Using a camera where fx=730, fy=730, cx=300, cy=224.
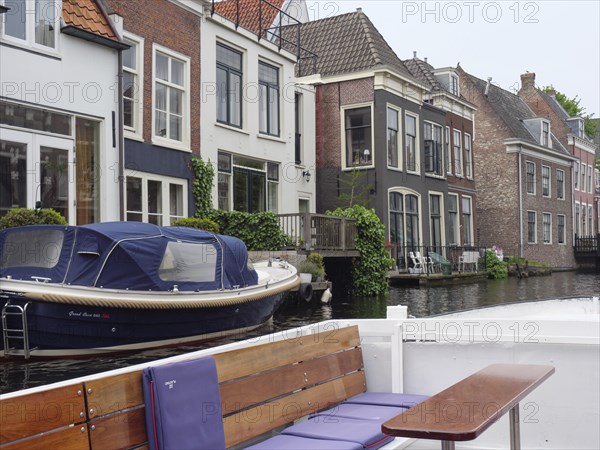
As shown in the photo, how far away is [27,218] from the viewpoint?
471 inches

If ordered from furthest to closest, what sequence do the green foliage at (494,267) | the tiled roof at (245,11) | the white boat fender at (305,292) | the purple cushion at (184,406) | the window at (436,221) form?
the green foliage at (494,267)
the window at (436,221)
the tiled roof at (245,11)
the white boat fender at (305,292)
the purple cushion at (184,406)

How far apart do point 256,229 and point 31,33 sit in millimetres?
7725

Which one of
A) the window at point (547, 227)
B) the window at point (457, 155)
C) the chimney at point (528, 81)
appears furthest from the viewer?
the chimney at point (528, 81)

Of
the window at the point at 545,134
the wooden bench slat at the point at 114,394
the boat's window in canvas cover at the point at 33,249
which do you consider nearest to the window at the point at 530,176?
the window at the point at 545,134

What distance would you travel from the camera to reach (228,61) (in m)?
20.0

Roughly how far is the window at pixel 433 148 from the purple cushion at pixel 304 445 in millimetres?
26578

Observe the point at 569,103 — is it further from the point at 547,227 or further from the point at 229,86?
the point at 229,86

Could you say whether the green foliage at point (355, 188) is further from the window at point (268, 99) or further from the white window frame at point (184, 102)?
the white window frame at point (184, 102)

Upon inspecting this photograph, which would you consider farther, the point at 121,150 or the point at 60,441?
the point at 121,150

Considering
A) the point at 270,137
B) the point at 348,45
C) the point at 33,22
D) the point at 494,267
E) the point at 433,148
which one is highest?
the point at 348,45

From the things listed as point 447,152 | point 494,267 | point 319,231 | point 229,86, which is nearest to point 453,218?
point 494,267

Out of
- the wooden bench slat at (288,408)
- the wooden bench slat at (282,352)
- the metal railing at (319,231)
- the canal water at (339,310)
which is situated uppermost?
the metal railing at (319,231)

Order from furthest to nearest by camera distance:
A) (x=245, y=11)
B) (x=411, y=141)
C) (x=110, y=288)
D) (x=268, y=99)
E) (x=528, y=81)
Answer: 1. (x=528, y=81)
2. (x=411, y=141)
3. (x=245, y=11)
4. (x=268, y=99)
5. (x=110, y=288)

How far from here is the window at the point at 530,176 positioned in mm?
39469
